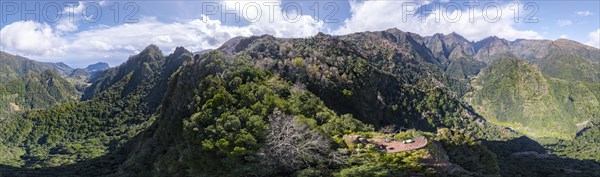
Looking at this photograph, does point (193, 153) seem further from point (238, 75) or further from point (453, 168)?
point (453, 168)

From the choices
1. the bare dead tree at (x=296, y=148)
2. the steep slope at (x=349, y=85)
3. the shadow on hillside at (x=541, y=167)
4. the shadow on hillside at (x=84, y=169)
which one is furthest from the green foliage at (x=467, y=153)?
the shadow on hillside at (x=84, y=169)

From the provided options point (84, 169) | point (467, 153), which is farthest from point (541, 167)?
point (84, 169)

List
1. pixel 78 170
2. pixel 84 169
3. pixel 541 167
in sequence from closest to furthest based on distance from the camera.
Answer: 1. pixel 78 170
2. pixel 84 169
3. pixel 541 167

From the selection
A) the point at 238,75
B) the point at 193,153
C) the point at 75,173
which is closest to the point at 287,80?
the point at 238,75

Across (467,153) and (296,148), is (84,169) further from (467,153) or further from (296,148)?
(467,153)

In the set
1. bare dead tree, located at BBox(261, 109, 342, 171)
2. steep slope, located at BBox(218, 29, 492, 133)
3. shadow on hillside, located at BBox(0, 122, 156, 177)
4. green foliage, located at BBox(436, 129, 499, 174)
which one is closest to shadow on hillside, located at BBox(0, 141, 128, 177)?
shadow on hillside, located at BBox(0, 122, 156, 177)

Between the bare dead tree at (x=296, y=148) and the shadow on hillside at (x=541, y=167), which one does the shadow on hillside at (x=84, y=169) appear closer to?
the bare dead tree at (x=296, y=148)

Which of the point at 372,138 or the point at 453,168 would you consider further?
the point at 372,138

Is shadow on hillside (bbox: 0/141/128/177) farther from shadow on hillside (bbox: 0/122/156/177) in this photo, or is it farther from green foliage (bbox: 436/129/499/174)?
green foliage (bbox: 436/129/499/174)

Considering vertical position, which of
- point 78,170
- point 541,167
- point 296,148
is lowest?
point 541,167
